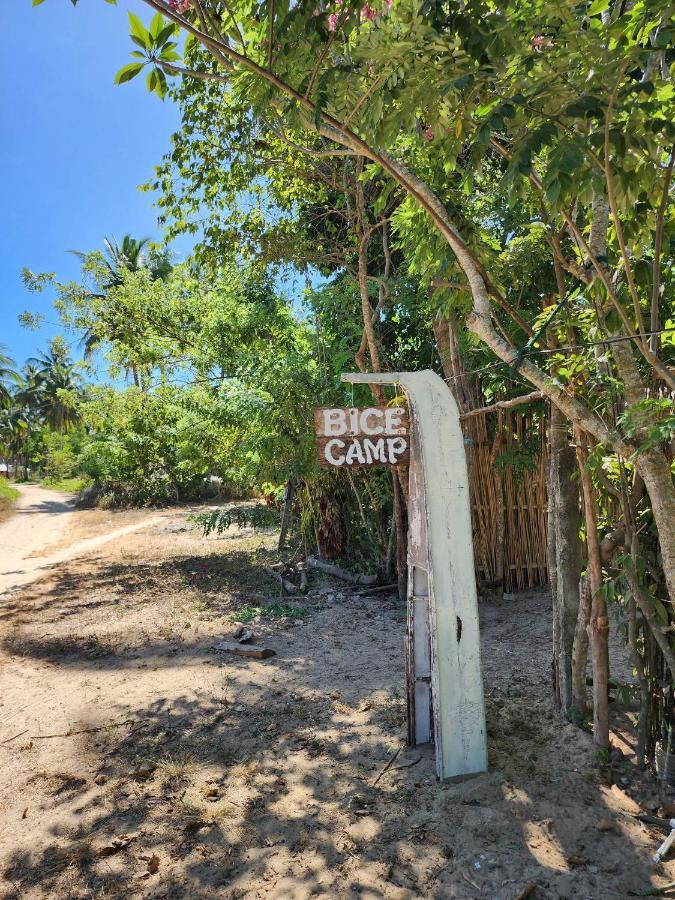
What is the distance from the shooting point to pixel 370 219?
8641mm

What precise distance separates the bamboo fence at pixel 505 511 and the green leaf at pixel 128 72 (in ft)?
17.0

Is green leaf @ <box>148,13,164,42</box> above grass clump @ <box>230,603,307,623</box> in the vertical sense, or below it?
above

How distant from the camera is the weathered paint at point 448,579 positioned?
3.20 m

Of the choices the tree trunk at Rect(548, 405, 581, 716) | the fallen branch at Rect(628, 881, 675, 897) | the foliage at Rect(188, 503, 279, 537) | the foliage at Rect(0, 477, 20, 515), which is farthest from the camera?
the foliage at Rect(0, 477, 20, 515)

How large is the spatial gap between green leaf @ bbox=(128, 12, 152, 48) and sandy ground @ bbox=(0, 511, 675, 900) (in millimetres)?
3545

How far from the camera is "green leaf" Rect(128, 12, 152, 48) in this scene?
8.13 ft

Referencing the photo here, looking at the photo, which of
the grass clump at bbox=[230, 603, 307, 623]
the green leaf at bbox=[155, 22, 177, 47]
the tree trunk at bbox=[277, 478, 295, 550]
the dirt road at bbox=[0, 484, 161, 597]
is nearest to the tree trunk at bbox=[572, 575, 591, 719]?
the green leaf at bbox=[155, 22, 177, 47]

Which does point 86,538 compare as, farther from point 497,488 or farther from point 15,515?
point 497,488

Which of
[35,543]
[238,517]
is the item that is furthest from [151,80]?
[35,543]

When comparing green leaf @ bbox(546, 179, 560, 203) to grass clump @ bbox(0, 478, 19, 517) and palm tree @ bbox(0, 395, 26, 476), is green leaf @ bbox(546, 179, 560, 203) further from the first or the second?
palm tree @ bbox(0, 395, 26, 476)

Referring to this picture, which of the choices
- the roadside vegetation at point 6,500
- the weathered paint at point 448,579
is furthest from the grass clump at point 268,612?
the roadside vegetation at point 6,500

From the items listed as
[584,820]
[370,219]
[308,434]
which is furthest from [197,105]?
[584,820]

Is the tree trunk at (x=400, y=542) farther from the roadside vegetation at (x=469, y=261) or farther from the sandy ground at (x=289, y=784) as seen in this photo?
the sandy ground at (x=289, y=784)

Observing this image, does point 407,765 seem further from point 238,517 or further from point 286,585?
point 238,517
